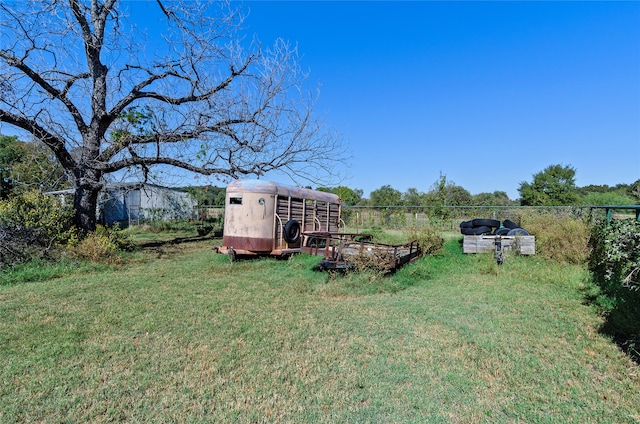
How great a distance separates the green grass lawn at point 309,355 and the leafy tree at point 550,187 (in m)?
40.0

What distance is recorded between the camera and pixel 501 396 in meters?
2.70

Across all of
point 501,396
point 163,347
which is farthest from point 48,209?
point 501,396

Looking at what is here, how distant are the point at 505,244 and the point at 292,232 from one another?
5.79 m

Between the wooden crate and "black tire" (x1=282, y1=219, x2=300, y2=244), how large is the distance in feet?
15.7

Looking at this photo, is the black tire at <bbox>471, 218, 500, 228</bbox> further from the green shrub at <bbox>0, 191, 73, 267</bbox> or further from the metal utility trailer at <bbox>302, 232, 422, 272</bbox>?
the green shrub at <bbox>0, 191, 73, 267</bbox>

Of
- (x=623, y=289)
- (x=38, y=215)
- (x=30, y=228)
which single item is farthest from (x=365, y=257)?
(x=38, y=215)

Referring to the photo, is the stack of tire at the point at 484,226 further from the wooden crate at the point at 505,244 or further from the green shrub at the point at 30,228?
the green shrub at the point at 30,228

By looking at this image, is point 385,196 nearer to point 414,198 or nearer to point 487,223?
point 414,198

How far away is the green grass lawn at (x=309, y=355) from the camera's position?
8.27 feet

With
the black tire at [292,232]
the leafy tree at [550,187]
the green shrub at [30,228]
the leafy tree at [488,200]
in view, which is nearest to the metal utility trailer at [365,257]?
the black tire at [292,232]

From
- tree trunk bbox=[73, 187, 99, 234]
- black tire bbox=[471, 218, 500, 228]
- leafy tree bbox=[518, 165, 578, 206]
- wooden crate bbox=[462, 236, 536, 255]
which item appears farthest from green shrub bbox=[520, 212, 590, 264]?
leafy tree bbox=[518, 165, 578, 206]

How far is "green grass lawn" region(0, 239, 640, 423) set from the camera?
252 centimetres

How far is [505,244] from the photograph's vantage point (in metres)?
9.00

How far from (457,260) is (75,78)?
1194 cm
